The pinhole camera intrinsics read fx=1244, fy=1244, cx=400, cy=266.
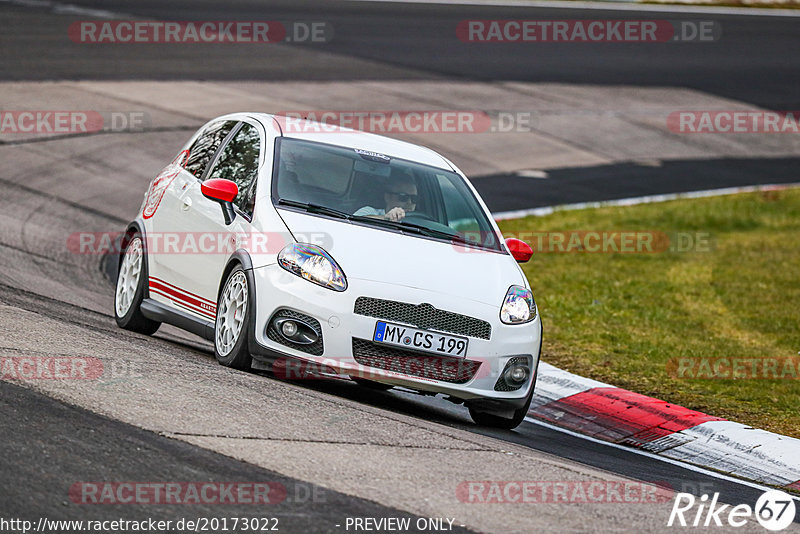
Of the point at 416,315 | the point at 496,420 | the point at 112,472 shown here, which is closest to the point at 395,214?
the point at 416,315

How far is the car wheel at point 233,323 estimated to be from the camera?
25.6 feet

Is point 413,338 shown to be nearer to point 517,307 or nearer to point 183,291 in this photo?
point 517,307

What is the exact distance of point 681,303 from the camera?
13070 mm

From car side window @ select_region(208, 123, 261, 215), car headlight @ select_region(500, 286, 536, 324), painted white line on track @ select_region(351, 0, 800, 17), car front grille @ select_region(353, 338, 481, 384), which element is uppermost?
painted white line on track @ select_region(351, 0, 800, 17)

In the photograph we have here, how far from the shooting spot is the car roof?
9.02 metres

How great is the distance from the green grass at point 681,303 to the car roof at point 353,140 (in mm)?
2287

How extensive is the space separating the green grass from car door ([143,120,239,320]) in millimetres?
3365

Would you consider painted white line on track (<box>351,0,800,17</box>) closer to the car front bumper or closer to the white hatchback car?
the white hatchback car

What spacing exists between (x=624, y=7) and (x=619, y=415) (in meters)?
31.1

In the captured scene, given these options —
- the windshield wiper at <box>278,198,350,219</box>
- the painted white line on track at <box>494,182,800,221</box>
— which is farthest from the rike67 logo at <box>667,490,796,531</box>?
the painted white line on track at <box>494,182,800,221</box>

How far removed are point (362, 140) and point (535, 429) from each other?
2464 mm

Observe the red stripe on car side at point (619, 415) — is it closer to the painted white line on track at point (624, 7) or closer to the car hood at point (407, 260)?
the car hood at point (407, 260)

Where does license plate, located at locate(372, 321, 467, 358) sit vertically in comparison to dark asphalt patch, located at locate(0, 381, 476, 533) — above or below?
above

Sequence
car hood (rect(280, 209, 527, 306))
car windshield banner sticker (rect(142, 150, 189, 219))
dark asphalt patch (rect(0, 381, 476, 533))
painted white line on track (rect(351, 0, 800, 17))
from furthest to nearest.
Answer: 1. painted white line on track (rect(351, 0, 800, 17))
2. car windshield banner sticker (rect(142, 150, 189, 219))
3. car hood (rect(280, 209, 527, 306))
4. dark asphalt patch (rect(0, 381, 476, 533))
